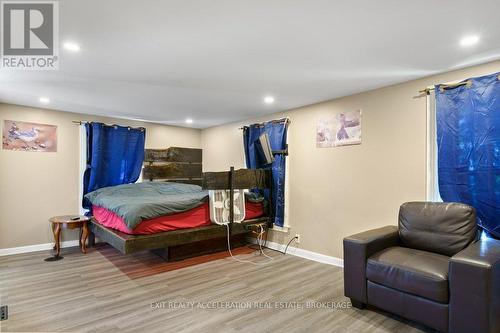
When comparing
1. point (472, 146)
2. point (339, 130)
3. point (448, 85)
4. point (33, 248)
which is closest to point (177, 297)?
point (339, 130)

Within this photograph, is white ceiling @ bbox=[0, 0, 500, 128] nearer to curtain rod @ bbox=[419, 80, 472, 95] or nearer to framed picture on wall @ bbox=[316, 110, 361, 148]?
curtain rod @ bbox=[419, 80, 472, 95]

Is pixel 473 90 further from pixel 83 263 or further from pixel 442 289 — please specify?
pixel 83 263

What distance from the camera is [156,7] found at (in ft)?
5.40

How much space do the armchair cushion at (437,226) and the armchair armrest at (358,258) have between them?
28cm

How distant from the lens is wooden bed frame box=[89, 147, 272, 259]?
3.13 metres

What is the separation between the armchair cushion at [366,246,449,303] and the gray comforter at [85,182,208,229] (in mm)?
2287

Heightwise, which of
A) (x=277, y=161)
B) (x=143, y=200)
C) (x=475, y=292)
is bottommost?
(x=475, y=292)

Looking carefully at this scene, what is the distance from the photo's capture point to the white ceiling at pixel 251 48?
5.51 feet

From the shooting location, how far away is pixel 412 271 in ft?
6.69

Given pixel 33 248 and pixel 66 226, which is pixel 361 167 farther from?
pixel 33 248

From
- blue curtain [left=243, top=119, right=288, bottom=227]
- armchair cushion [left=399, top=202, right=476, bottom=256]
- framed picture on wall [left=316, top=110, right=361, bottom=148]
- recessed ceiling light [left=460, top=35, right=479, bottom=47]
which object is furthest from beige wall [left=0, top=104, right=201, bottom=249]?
recessed ceiling light [left=460, top=35, right=479, bottom=47]

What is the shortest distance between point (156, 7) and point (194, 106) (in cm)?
243

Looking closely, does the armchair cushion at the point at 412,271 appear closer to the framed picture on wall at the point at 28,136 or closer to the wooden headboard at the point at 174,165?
the wooden headboard at the point at 174,165

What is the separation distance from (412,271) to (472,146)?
4.48ft
